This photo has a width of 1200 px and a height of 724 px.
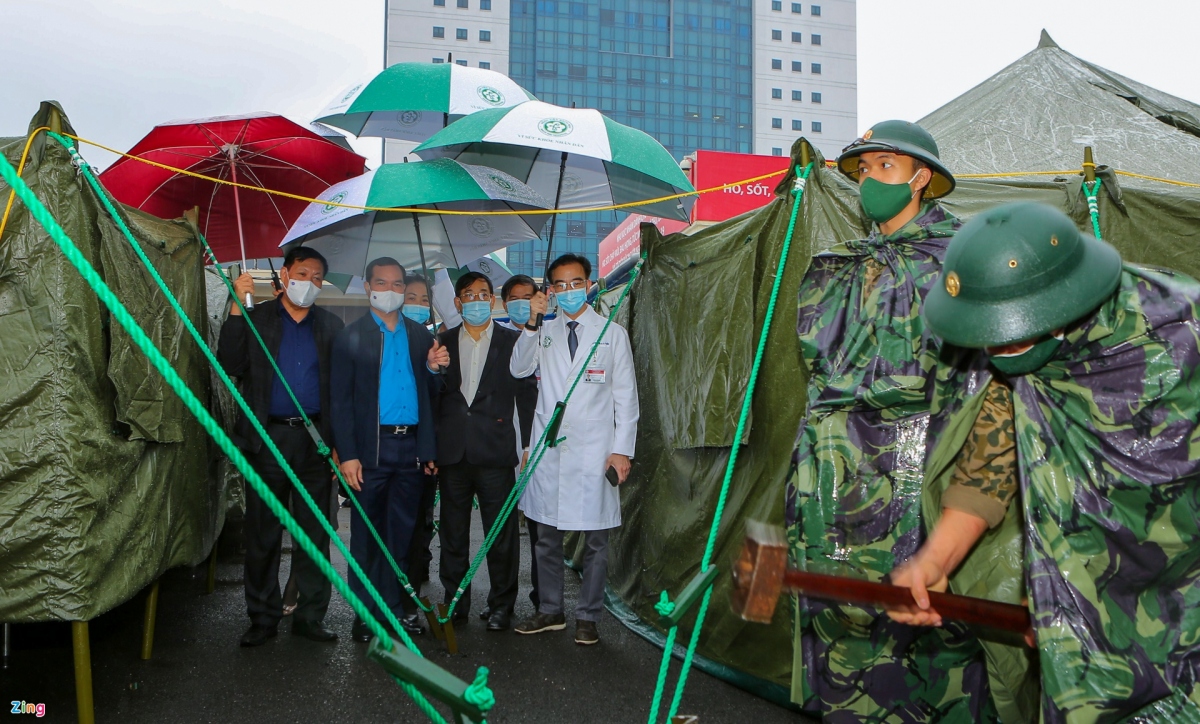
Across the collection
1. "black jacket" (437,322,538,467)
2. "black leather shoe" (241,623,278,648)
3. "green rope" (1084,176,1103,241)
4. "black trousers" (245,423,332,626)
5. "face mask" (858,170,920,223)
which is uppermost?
"green rope" (1084,176,1103,241)

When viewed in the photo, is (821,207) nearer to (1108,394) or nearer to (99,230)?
(1108,394)

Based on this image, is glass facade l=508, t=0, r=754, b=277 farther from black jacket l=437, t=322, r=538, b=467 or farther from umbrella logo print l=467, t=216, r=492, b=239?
black jacket l=437, t=322, r=538, b=467

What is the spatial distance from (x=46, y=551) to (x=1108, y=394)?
11.3 feet

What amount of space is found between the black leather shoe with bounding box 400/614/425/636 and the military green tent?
113 centimetres

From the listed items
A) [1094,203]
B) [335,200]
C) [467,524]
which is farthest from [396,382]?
[1094,203]

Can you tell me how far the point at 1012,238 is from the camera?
6.04 ft

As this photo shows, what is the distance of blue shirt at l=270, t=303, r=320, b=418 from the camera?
462 centimetres

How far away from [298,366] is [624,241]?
10773 mm

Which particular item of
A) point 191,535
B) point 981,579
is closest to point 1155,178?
point 981,579

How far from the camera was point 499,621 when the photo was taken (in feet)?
15.8

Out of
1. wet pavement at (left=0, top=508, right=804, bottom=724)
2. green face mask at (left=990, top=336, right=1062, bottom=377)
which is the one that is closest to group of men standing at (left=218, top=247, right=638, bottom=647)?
wet pavement at (left=0, top=508, right=804, bottom=724)

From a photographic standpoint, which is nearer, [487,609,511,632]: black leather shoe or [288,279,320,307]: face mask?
[288,279,320,307]: face mask

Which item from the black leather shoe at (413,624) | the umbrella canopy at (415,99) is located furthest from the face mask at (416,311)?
the black leather shoe at (413,624)

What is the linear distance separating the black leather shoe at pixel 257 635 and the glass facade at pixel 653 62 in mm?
74256
